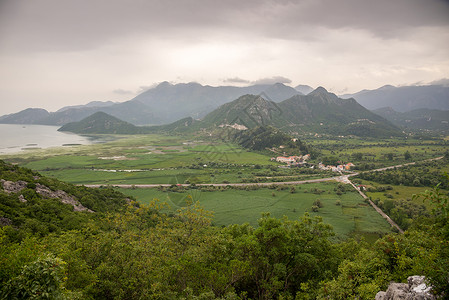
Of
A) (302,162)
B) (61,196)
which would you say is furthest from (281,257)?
(302,162)

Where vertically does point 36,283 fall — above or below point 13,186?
above

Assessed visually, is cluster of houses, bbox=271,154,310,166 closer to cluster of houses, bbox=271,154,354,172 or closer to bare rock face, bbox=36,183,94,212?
cluster of houses, bbox=271,154,354,172

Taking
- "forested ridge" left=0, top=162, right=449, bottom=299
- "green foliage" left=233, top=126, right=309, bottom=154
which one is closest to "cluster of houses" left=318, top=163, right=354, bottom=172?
"green foliage" left=233, top=126, right=309, bottom=154

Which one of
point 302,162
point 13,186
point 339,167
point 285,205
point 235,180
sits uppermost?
point 13,186

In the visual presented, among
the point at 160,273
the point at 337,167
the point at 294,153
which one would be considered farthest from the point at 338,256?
the point at 294,153

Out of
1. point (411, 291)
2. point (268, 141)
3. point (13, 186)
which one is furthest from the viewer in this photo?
point (268, 141)

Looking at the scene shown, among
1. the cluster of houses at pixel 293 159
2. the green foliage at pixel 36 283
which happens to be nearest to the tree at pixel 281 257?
the green foliage at pixel 36 283

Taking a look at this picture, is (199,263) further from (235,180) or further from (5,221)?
(235,180)
